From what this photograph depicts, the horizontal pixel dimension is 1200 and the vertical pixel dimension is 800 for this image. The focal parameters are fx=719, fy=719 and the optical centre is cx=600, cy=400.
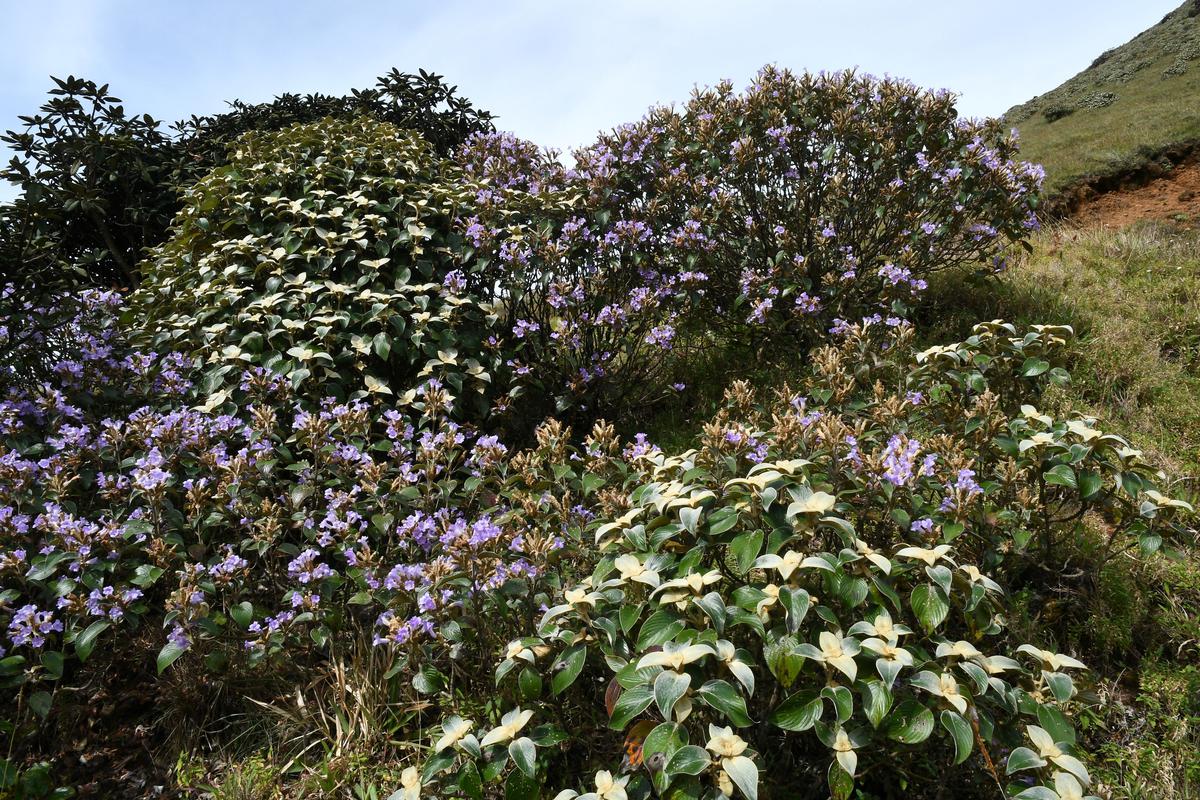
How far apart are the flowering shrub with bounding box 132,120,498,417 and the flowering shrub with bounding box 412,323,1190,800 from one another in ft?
5.41

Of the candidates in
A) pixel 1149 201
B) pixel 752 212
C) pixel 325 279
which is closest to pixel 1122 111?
pixel 1149 201

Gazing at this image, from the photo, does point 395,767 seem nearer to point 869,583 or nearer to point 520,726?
point 520,726

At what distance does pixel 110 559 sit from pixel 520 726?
6.23 feet

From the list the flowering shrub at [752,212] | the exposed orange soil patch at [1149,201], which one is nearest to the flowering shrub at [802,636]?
the flowering shrub at [752,212]

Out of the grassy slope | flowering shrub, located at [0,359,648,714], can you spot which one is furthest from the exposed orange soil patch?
flowering shrub, located at [0,359,648,714]

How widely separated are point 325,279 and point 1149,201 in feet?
33.5

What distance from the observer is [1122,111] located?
14.0 m

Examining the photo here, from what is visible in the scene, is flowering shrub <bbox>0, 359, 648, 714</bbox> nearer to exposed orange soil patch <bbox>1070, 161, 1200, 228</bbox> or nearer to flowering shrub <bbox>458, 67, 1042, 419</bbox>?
flowering shrub <bbox>458, 67, 1042, 419</bbox>

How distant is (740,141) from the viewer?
4863 mm

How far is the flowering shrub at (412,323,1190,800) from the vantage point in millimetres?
1791

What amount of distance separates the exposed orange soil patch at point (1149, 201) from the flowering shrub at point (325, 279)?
26.7ft

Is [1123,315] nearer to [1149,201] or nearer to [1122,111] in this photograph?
[1149,201]

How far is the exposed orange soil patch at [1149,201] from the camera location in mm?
8664

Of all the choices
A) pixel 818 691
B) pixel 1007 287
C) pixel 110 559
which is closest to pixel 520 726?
pixel 818 691
